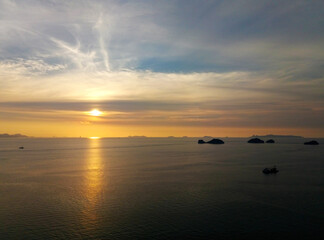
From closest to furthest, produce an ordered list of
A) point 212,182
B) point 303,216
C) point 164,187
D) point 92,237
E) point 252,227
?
point 92,237 → point 252,227 → point 303,216 → point 164,187 → point 212,182

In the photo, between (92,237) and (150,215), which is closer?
(92,237)

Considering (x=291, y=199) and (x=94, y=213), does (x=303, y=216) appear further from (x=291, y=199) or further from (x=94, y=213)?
(x=94, y=213)

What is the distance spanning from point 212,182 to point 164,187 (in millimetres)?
17120

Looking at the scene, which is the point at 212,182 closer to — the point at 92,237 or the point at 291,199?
the point at 291,199

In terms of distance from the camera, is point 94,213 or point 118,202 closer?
point 94,213

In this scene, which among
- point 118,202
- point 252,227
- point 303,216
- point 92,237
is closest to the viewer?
point 92,237

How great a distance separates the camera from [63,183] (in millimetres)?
81938

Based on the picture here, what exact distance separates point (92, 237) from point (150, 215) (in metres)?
12.7

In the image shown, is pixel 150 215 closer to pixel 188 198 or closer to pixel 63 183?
pixel 188 198

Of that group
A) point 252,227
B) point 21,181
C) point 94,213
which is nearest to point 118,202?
point 94,213

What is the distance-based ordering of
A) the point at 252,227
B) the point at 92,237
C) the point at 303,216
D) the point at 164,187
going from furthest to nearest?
the point at 164,187, the point at 303,216, the point at 252,227, the point at 92,237

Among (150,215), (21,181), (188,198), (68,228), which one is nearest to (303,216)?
(188,198)

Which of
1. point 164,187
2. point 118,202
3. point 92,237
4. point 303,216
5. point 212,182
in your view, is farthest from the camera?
point 212,182

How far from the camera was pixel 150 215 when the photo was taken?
4788 centimetres
